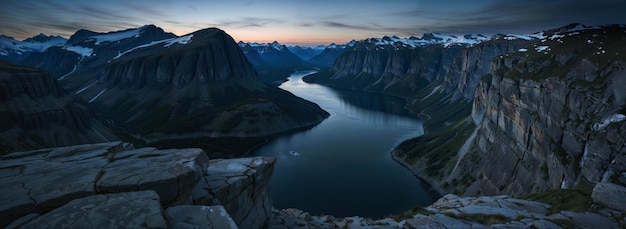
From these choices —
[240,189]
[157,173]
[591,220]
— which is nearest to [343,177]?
[240,189]

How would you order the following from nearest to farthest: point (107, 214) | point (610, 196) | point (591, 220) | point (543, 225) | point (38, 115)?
point (107, 214) < point (543, 225) < point (591, 220) < point (610, 196) < point (38, 115)

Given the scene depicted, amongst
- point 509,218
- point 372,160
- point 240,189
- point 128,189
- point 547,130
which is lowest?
point 372,160

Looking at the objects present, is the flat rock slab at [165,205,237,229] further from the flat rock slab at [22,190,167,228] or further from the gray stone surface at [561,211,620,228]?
the gray stone surface at [561,211,620,228]

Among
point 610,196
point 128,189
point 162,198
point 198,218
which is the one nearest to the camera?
point 198,218

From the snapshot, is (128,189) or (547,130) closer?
(128,189)

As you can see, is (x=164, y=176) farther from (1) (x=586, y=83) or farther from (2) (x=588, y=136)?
(1) (x=586, y=83)

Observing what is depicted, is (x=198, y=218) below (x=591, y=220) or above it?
above

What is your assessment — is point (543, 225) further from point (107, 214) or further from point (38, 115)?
point (38, 115)
